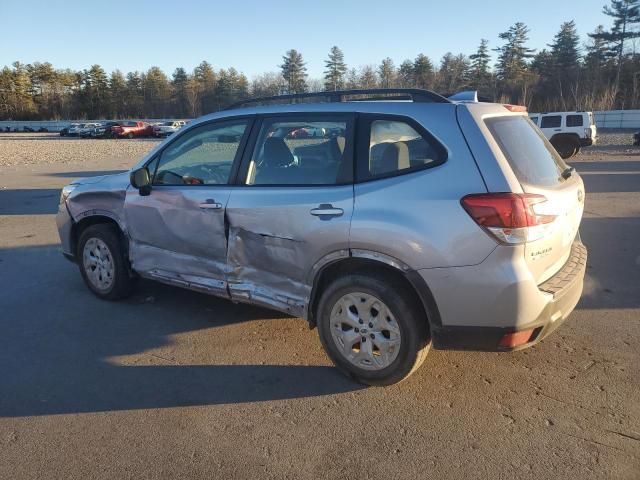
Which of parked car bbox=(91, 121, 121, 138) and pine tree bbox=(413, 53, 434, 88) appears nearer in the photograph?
parked car bbox=(91, 121, 121, 138)

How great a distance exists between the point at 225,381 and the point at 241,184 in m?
1.44

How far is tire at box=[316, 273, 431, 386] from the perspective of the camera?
3.27 metres

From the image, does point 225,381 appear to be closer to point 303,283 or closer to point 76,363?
point 303,283

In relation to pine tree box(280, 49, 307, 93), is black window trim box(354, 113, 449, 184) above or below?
below

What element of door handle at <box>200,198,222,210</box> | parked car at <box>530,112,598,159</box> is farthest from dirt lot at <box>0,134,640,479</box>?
parked car at <box>530,112,598,159</box>

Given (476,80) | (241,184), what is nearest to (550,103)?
(476,80)

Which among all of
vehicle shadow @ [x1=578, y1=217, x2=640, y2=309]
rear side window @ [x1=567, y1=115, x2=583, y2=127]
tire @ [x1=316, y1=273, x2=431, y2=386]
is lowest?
vehicle shadow @ [x1=578, y1=217, x2=640, y2=309]

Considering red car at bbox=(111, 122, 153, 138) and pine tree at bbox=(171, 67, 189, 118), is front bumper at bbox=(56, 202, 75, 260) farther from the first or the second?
pine tree at bbox=(171, 67, 189, 118)

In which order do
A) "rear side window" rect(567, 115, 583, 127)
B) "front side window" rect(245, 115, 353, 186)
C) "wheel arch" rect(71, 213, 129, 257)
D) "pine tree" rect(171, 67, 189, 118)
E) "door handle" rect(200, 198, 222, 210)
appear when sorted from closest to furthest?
"front side window" rect(245, 115, 353, 186) < "door handle" rect(200, 198, 222, 210) < "wheel arch" rect(71, 213, 129, 257) < "rear side window" rect(567, 115, 583, 127) < "pine tree" rect(171, 67, 189, 118)

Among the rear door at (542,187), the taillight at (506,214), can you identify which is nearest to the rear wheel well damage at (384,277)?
the taillight at (506,214)

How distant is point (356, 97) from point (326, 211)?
108cm

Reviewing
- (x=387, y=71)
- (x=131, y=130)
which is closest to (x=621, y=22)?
(x=387, y=71)

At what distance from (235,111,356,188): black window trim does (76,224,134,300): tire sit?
167 cm

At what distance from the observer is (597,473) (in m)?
2.63
